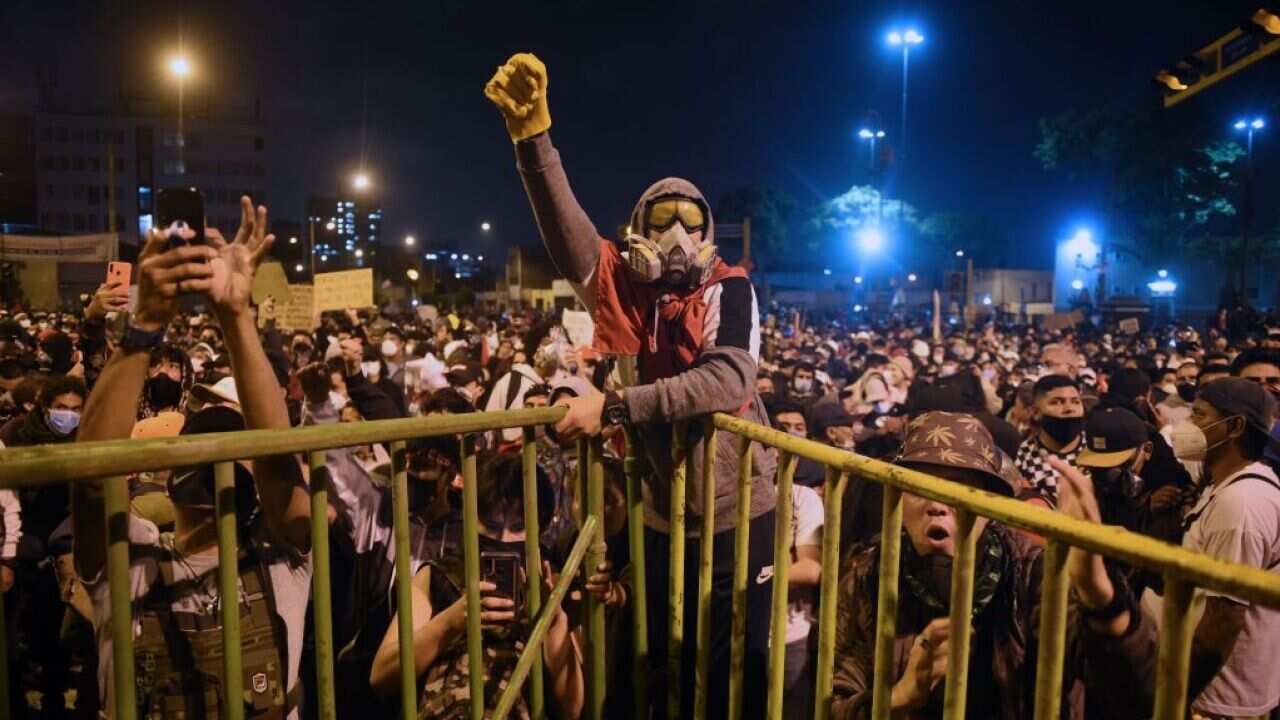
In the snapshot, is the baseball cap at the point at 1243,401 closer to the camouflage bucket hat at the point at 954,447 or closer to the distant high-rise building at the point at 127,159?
the camouflage bucket hat at the point at 954,447

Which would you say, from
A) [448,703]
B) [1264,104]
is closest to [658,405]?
[448,703]

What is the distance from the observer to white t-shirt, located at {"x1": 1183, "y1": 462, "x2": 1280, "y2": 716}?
390cm

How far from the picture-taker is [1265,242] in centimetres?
4422

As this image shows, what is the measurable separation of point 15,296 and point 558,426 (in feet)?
95.3

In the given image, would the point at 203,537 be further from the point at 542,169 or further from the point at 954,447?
the point at 954,447

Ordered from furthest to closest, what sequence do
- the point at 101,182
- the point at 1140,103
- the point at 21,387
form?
the point at 101,182
the point at 1140,103
the point at 21,387

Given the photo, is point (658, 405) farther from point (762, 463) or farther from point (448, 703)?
point (448, 703)

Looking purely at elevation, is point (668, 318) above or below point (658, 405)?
above

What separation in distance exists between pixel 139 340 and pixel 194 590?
0.82 metres

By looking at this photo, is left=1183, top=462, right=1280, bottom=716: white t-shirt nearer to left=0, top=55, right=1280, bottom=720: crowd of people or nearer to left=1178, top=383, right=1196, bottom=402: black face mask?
left=0, top=55, right=1280, bottom=720: crowd of people

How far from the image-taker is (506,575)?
3047 mm

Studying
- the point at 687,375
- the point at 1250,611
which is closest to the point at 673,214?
the point at 687,375

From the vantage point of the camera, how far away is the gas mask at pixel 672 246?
325cm

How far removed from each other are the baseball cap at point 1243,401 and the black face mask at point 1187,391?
5.85 m
